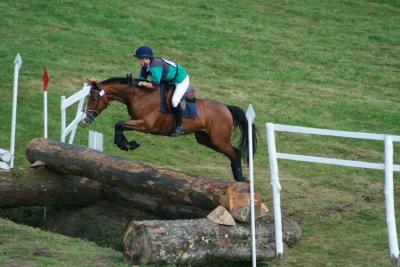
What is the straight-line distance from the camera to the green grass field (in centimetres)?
1109

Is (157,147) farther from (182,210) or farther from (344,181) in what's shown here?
(182,210)

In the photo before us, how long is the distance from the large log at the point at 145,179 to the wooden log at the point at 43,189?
197 millimetres

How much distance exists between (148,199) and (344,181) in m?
4.06

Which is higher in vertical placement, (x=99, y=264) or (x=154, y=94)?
(x=154, y=94)

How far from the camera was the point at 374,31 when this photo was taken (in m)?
25.0

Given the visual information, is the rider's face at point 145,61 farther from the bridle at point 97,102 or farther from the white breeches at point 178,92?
the bridle at point 97,102

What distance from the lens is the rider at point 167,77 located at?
41.9 feet

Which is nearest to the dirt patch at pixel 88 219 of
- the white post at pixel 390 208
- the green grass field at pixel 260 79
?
the green grass field at pixel 260 79

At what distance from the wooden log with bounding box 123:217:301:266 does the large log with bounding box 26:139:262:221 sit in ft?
0.94

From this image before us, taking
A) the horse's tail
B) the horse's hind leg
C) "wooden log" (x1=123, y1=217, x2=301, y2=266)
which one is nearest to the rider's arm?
the horse's hind leg

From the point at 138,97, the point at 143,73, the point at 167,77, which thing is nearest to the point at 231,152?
the point at 167,77

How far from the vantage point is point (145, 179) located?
35.1 ft

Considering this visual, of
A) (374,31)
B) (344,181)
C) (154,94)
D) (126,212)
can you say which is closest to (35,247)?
(126,212)

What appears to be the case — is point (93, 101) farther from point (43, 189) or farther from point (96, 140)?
point (43, 189)
